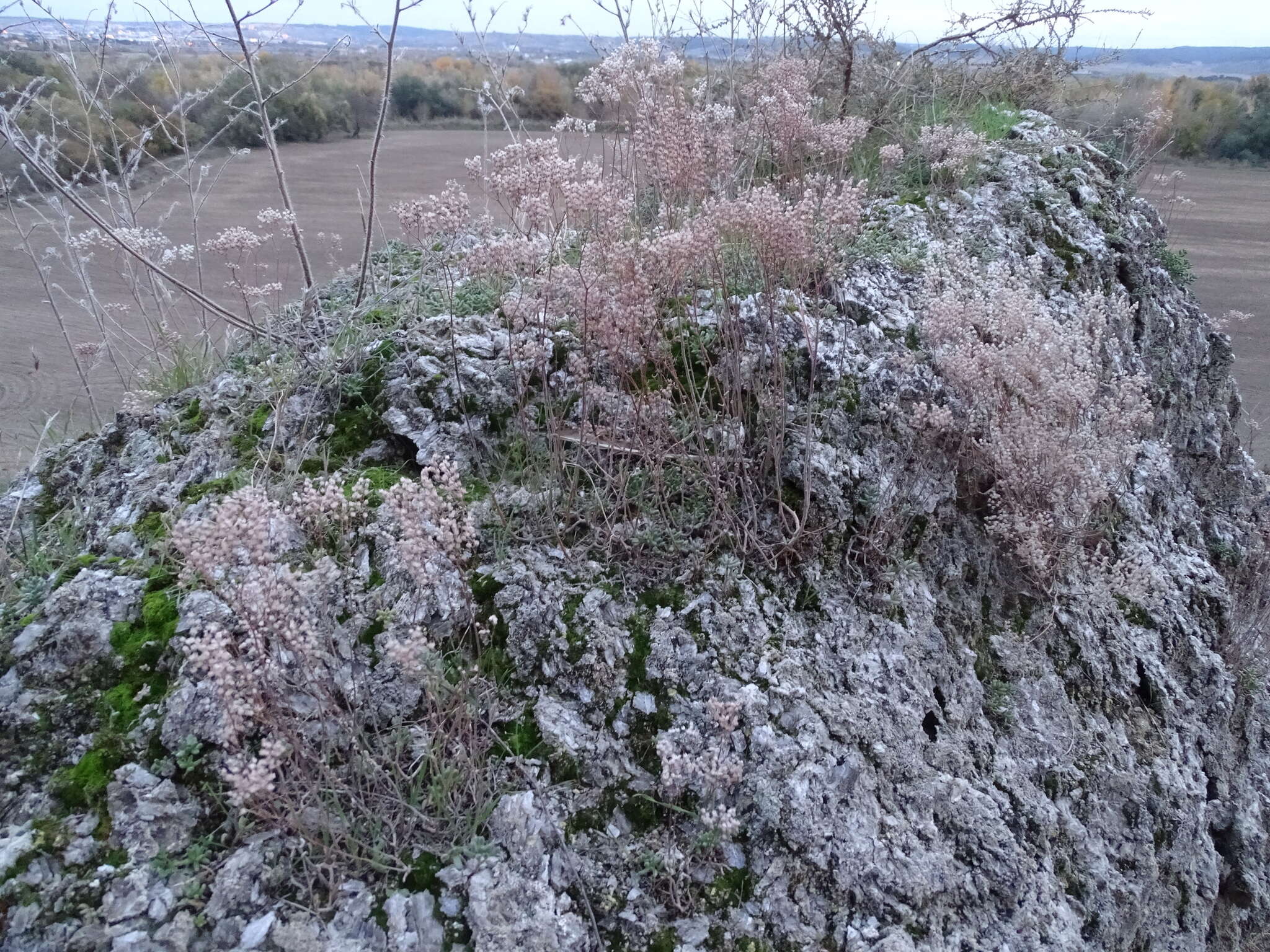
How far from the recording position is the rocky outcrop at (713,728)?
203 centimetres

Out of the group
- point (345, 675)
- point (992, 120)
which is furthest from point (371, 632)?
point (992, 120)

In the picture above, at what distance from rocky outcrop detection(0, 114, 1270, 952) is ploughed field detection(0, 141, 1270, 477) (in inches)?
60.8

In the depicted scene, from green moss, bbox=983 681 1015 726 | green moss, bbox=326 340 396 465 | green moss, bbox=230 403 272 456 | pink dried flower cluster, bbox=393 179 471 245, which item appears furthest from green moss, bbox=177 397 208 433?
green moss, bbox=983 681 1015 726

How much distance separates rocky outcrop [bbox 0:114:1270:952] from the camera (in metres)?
2.03

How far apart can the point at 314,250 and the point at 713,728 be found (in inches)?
390

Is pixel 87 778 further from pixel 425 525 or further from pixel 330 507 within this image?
pixel 425 525

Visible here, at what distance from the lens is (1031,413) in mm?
3223

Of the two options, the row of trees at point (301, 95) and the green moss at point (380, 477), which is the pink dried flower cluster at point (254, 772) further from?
the row of trees at point (301, 95)

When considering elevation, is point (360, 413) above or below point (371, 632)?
above

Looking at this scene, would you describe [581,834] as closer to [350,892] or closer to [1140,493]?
[350,892]

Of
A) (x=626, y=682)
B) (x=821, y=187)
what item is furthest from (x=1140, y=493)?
(x=626, y=682)

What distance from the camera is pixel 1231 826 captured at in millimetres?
3787

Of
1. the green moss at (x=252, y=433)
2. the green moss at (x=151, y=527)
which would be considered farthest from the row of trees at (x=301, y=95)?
the green moss at (x=151, y=527)

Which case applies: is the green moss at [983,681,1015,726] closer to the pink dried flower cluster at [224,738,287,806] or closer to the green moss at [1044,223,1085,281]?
the pink dried flower cluster at [224,738,287,806]
